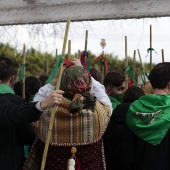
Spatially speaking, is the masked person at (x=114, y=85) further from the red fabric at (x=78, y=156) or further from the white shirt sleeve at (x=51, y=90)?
the red fabric at (x=78, y=156)

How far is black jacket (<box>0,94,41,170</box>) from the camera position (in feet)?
6.24

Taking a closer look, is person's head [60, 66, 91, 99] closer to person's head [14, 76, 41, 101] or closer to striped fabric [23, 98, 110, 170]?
striped fabric [23, 98, 110, 170]

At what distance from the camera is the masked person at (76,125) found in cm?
211

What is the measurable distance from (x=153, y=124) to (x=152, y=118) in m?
0.04

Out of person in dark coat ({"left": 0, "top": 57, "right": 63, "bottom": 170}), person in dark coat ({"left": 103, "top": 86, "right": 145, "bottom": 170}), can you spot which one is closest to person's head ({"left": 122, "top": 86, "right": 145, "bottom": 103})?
person in dark coat ({"left": 103, "top": 86, "right": 145, "bottom": 170})

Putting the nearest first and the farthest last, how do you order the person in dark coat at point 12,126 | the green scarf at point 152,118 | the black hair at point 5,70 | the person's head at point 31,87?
the person in dark coat at point 12,126 < the green scarf at point 152,118 < the black hair at point 5,70 < the person's head at point 31,87

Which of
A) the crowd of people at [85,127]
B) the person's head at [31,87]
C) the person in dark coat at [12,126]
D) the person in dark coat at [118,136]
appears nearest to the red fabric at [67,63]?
the crowd of people at [85,127]

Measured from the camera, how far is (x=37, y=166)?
239 centimetres

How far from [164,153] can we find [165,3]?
1184 mm

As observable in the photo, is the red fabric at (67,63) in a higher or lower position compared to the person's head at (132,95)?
higher

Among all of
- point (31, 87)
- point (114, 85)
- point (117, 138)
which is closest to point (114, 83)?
point (114, 85)

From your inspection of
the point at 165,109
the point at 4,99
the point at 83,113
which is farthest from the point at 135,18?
the point at 4,99

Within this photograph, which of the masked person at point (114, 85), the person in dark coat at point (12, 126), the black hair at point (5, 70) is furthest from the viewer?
the masked person at point (114, 85)

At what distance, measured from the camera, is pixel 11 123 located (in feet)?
6.45
